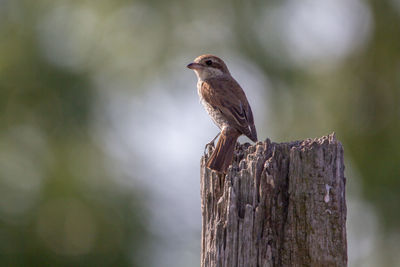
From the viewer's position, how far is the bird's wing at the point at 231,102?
27.7ft

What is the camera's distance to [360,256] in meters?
15.2

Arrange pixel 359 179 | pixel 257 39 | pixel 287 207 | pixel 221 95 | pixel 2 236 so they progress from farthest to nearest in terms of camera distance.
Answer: pixel 257 39, pixel 359 179, pixel 2 236, pixel 221 95, pixel 287 207

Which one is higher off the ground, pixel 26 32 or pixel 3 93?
pixel 26 32

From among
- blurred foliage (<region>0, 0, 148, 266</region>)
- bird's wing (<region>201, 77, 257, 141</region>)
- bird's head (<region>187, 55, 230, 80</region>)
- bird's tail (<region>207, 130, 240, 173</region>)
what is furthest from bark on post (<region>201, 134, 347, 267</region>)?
blurred foliage (<region>0, 0, 148, 266</region>)

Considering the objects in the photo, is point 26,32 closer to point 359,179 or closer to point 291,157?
point 359,179

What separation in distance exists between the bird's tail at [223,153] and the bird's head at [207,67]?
2131mm

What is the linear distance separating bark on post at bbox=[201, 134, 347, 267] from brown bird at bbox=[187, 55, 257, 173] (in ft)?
6.45

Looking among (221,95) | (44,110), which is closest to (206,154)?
(221,95)

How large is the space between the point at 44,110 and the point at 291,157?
44.4 feet

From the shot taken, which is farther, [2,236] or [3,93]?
[3,93]

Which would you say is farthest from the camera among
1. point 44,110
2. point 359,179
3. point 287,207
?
point 44,110

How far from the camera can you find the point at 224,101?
29.7ft

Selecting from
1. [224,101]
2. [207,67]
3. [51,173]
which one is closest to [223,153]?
[224,101]

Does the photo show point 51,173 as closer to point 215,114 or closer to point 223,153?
point 215,114
